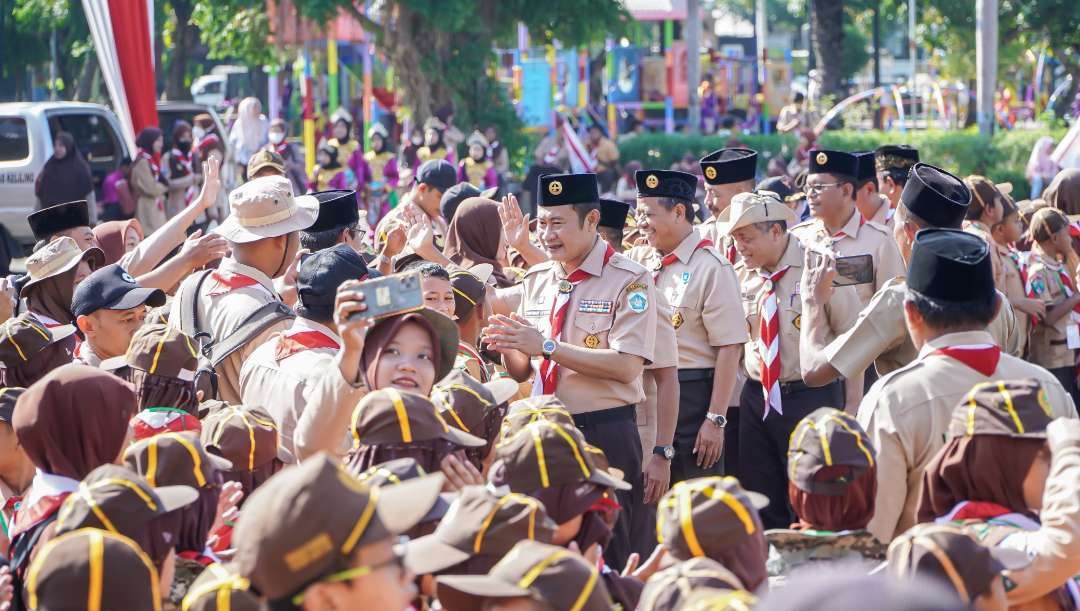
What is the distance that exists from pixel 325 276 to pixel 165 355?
0.58 meters

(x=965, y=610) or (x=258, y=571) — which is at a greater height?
(x=965, y=610)

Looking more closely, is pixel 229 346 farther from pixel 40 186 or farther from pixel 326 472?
pixel 40 186

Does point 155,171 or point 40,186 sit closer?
point 40,186

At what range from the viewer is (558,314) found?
5.71m

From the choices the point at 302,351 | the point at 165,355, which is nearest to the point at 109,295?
the point at 165,355

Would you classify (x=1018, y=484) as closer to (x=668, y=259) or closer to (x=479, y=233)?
(x=668, y=259)

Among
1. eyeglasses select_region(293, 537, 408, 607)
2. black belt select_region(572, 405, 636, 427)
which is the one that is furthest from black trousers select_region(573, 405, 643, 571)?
eyeglasses select_region(293, 537, 408, 607)

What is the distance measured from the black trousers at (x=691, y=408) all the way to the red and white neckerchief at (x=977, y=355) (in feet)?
8.23

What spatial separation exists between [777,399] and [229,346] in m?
2.49

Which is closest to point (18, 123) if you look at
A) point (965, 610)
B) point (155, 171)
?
point (155, 171)

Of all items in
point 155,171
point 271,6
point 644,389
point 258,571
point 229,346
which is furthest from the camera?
point 271,6

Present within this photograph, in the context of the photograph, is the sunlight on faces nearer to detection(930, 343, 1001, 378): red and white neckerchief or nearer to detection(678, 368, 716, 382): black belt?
detection(930, 343, 1001, 378): red and white neckerchief

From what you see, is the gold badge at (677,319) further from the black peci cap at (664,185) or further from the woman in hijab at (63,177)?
the woman in hijab at (63,177)

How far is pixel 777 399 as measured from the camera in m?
6.40
